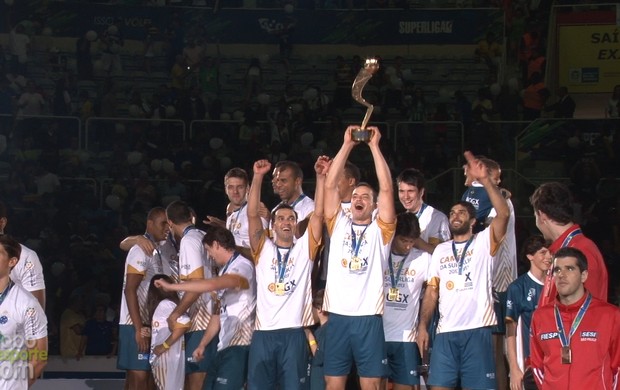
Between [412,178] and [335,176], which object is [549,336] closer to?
[335,176]

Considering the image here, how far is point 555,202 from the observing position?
21.7 feet

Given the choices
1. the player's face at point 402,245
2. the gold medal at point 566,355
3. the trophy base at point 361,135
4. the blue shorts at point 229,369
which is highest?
the trophy base at point 361,135

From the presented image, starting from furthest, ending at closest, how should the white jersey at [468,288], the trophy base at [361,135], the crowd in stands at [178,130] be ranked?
the crowd in stands at [178,130] → the white jersey at [468,288] → the trophy base at [361,135]

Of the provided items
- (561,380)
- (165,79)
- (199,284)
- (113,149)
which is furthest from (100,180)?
(561,380)

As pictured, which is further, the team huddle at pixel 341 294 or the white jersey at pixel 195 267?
the white jersey at pixel 195 267

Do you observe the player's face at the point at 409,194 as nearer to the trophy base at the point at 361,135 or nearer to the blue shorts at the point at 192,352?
the trophy base at the point at 361,135

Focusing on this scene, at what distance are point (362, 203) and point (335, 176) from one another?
0.32 meters

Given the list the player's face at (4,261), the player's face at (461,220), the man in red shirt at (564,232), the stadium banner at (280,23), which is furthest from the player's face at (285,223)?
the stadium banner at (280,23)

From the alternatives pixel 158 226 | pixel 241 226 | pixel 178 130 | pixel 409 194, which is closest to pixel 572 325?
pixel 409 194

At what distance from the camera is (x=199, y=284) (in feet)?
29.6

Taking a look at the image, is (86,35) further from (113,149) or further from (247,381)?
(247,381)

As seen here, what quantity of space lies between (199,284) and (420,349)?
1.96m

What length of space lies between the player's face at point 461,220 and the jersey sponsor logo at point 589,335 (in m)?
2.58

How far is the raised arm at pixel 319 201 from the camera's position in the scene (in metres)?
8.88
